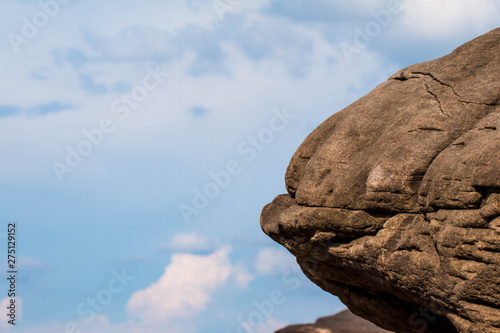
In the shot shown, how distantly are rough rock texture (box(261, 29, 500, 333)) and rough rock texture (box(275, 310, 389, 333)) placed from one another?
344 inches

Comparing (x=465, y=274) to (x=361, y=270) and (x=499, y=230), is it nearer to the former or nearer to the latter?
(x=499, y=230)

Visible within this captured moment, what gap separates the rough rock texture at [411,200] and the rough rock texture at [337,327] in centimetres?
875

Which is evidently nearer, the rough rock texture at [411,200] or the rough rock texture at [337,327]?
the rough rock texture at [411,200]

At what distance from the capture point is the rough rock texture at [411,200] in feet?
26.6

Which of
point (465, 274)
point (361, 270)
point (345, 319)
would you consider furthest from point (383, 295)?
point (345, 319)

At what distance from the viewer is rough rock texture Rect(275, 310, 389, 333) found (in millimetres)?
Answer: 21016

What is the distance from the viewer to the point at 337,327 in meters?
21.7

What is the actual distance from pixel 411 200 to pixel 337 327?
539 inches

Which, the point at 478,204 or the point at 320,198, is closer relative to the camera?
the point at 478,204

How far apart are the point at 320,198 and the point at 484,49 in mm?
4390

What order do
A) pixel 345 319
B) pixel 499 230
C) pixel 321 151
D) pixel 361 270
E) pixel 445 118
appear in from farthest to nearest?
pixel 345 319 → pixel 321 151 → pixel 361 270 → pixel 445 118 → pixel 499 230

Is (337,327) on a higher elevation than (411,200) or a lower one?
lower

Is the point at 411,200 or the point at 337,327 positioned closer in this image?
the point at 411,200

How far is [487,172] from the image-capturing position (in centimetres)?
784
